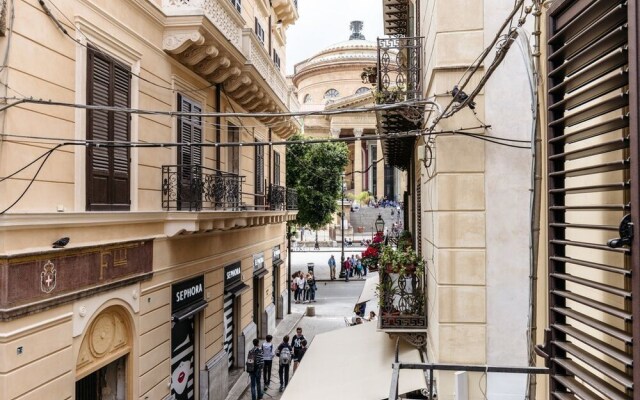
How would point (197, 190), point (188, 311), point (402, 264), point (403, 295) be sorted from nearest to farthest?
point (403, 295) → point (402, 264) → point (197, 190) → point (188, 311)

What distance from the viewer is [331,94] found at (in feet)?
243

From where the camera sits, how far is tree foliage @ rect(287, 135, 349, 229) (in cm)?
3102

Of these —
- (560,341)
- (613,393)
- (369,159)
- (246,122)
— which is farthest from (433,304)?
(369,159)

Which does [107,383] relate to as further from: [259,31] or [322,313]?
[322,313]

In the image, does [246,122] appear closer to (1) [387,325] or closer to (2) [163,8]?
(2) [163,8]

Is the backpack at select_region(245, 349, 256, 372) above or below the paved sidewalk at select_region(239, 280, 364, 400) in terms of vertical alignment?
above

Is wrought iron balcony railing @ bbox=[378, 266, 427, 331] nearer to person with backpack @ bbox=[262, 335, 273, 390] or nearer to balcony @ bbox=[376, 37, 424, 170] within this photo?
balcony @ bbox=[376, 37, 424, 170]

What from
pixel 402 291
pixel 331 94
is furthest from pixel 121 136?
pixel 331 94

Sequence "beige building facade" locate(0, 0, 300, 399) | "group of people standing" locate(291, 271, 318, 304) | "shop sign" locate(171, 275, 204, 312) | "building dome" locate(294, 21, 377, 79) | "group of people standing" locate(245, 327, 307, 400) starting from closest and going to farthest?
1. "beige building facade" locate(0, 0, 300, 399)
2. "shop sign" locate(171, 275, 204, 312)
3. "group of people standing" locate(245, 327, 307, 400)
4. "group of people standing" locate(291, 271, 318, 304)
5. "building dome" locate(294, 21, 377, 79)

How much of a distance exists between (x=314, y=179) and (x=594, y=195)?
28.2 metres

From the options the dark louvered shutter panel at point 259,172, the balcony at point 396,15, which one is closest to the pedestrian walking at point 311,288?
the dark louvered shutter panel at point 259,172

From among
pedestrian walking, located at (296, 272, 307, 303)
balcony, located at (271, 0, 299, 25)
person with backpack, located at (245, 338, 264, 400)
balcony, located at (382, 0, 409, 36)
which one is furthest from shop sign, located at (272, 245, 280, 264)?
balcony, located at (271, 0, 299, 25)

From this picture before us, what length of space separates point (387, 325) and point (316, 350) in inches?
145

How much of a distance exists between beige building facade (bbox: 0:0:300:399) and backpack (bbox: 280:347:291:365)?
1.32 meters
